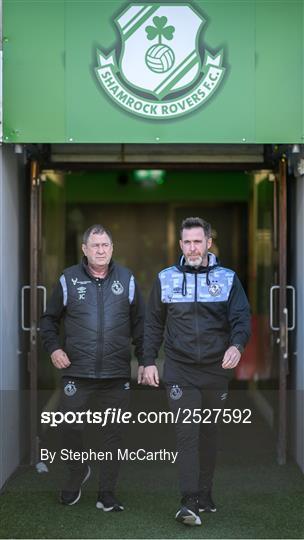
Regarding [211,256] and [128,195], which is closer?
[211,256]

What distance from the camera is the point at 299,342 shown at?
17.4 feet

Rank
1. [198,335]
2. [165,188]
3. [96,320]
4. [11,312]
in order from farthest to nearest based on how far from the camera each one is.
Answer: [165,188]
[11,312]
[96,320]
[198,335]

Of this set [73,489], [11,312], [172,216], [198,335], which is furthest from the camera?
[172,216]

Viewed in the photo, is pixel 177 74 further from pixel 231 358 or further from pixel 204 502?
pixel 204 502

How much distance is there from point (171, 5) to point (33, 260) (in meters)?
1.74

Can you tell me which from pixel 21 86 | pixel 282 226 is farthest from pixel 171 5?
pixel 282 226

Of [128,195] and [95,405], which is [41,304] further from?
[128,195]

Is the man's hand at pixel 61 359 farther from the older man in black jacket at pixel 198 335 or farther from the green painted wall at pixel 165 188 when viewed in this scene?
the green painted wall at pixel 165 188

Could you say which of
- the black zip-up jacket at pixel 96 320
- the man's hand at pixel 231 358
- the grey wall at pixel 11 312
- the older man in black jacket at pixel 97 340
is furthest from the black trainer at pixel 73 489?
the man's hand at pixel 231 358

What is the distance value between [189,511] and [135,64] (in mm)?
2474

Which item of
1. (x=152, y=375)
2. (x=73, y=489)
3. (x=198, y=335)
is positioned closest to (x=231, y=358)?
(x=198, y=335)

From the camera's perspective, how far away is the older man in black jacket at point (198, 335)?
4246 mm

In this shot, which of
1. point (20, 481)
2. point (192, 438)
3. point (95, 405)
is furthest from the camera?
point (20, 481)

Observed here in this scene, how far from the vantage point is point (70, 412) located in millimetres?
4457
